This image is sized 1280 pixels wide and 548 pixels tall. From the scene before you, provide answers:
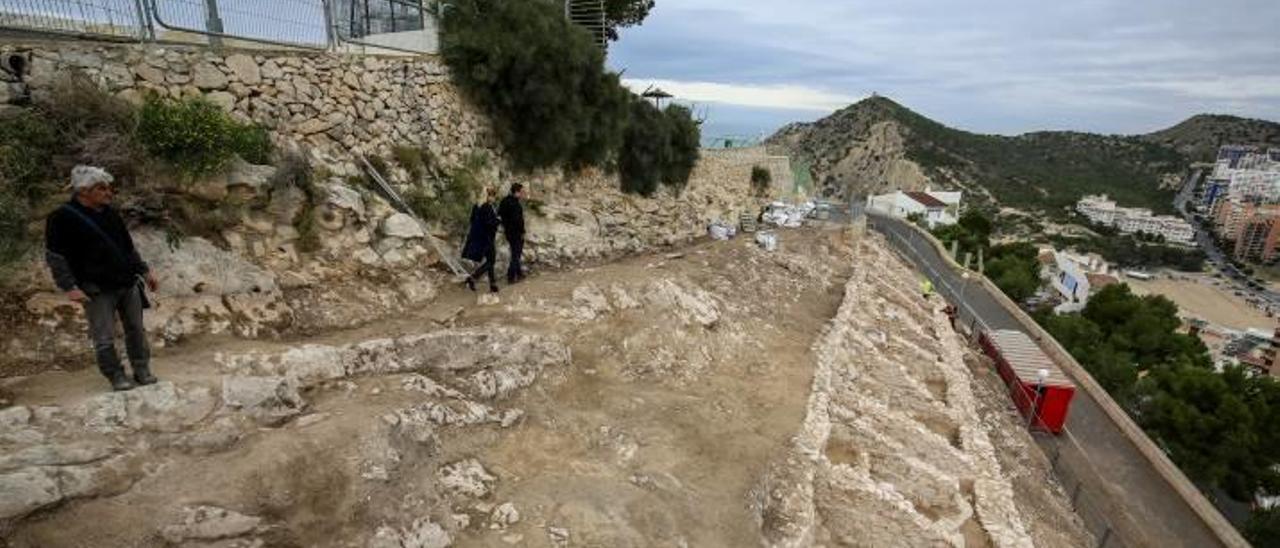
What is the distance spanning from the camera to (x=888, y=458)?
10.9 metres

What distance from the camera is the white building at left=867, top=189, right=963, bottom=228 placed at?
71.2 m

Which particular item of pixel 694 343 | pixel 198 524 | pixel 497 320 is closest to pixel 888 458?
pixel 694 343

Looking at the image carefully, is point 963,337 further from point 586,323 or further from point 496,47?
point 496,47

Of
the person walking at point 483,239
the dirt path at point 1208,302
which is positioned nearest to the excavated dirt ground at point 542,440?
the person walking at point 483,239

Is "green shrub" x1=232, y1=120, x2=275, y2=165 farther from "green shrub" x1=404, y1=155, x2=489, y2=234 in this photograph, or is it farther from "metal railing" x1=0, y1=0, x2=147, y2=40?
"green shrub" x1=404, y1=155, x2=489, y2=234

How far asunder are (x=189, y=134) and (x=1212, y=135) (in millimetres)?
203728

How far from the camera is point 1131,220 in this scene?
10944 cm

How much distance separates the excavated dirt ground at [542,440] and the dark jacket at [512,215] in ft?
3.34

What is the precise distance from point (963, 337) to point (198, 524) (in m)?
22.5

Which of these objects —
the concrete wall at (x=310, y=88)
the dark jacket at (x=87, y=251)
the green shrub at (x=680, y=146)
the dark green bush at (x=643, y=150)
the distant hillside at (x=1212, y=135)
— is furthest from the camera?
the distant hillside at (x=1212, y=135)

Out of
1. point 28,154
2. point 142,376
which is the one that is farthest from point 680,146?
point 142,376

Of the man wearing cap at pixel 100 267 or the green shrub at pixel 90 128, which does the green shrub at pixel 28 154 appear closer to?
the green shrub at pixel 90 128

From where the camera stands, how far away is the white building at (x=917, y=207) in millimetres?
71250

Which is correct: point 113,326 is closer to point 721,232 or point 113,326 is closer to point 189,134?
point 189,134
